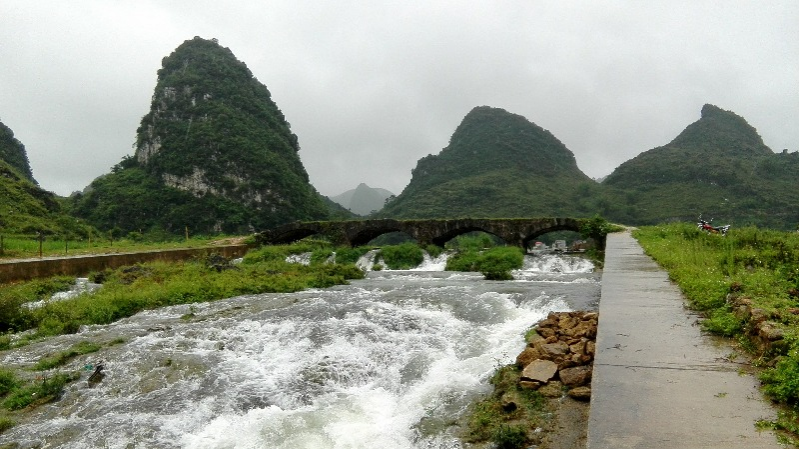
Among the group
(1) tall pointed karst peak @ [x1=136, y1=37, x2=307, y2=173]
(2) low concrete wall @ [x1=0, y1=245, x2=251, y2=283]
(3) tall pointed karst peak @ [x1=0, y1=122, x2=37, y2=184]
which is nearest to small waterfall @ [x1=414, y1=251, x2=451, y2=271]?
(2) low concrete wall @ [x1=0, y1=245, x2=251, y2=283]

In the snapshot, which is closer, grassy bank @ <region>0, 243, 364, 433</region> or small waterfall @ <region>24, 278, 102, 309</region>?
grassy bank @ <region>0, 243, 364, 433</region>

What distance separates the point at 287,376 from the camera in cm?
613

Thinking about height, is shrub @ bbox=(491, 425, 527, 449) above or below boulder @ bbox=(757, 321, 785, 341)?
below

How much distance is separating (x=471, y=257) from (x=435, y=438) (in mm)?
19231

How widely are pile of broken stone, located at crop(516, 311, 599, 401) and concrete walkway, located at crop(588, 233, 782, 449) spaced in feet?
1.41

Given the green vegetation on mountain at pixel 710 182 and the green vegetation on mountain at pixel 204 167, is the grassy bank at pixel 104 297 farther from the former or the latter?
the green vegetation on mountain at pixel 710 182

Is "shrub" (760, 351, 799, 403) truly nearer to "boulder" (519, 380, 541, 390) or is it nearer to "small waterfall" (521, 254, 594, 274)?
"boulder" (519, 380, 541, 390)

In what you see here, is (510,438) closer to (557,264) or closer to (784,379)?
(784,379)

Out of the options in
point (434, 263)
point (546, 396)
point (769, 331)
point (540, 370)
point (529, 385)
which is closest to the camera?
point (769, 331)

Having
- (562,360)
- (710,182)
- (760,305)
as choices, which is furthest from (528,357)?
(710,182)

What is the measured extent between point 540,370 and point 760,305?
1.99m

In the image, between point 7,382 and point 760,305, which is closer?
point 760,305

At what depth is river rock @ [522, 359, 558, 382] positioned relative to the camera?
4730 mm

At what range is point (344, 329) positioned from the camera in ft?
25.7
